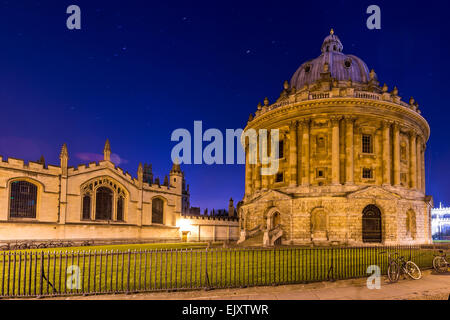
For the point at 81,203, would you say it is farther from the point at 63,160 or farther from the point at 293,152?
the point at 293,152

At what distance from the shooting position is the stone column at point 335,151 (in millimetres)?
35997

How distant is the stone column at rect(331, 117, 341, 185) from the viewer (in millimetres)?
35997

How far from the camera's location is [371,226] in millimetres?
35250

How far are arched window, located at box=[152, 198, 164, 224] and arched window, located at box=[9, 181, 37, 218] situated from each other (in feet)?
53.1

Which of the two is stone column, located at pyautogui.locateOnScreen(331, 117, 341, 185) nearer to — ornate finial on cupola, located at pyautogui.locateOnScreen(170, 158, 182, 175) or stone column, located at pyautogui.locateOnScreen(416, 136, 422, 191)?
stone column, located at pyautogui.locateOnScreen(416, 136, 422, 191)

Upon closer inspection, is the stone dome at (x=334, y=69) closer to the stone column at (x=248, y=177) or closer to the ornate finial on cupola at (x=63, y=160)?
the stone column at (x=248, y=177)

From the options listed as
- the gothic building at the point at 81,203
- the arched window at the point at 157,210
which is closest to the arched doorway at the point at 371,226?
the gothic building at the point at 81,203

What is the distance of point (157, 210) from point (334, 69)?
103 ft

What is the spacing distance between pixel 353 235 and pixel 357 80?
71.8ft

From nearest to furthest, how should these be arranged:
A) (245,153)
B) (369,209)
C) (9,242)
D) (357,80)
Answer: (9,242) → (369,209) → (357,80) → (245,153)
